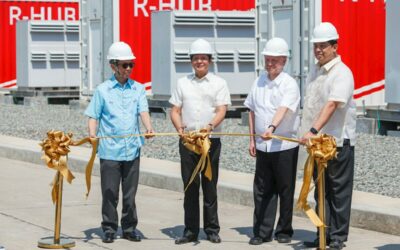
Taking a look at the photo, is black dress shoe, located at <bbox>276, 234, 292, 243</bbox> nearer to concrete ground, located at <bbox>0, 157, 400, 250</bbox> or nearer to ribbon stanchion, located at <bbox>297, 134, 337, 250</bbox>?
concrete ground, located at <bbox>0, 157, 400, 250</bbox>

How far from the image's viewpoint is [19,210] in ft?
36.9

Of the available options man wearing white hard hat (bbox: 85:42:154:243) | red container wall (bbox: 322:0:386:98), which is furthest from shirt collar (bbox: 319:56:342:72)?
red container wall (bbox: 322:0:386:98)

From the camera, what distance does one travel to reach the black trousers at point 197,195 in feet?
29.7

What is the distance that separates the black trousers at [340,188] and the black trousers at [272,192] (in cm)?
42

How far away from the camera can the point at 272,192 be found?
9.09 meters

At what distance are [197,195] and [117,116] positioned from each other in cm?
96

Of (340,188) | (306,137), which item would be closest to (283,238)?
(340,188)

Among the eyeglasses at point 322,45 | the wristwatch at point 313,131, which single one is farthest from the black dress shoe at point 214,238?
the eyeglasses at point 322,45

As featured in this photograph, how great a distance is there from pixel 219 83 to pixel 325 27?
42.7 inches

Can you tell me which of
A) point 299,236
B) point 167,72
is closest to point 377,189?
point 299,236

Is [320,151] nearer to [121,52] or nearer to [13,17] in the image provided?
[121,52]

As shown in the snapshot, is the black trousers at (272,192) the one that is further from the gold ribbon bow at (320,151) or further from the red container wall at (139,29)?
the red container wall at (139,29)

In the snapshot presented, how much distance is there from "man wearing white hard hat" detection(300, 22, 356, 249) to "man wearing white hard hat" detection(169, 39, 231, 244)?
0.76 meters

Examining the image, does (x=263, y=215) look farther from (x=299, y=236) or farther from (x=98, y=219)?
(x=98, y=219)
